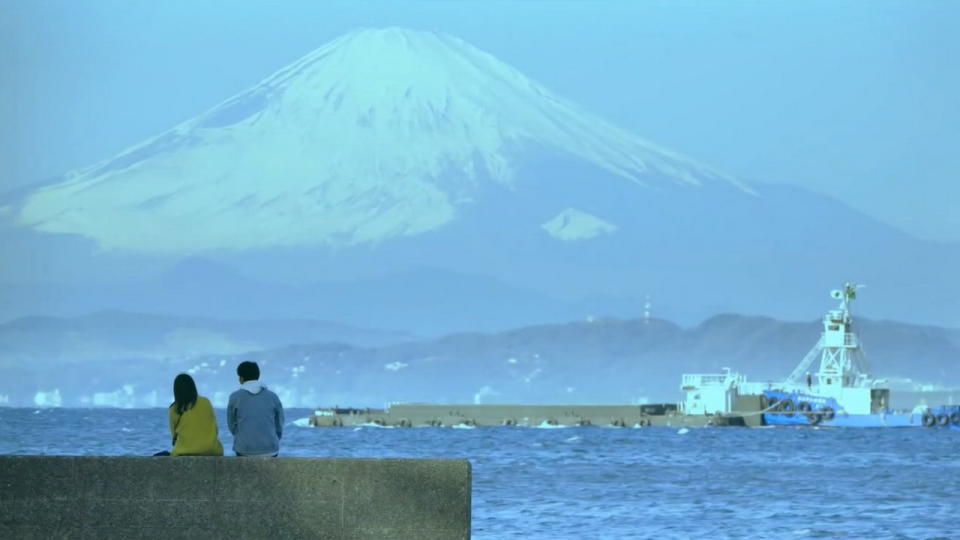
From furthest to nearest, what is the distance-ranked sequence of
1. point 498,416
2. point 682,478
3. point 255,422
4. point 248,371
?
point 498,416, point 682,478, point 248,371, point 255,422

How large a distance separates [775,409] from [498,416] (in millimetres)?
18204

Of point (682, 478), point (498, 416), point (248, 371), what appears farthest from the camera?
point (498, 416)

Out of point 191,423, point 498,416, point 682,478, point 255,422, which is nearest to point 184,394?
point 191,423

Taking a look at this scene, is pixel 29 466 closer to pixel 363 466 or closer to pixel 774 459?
pixel 363 466

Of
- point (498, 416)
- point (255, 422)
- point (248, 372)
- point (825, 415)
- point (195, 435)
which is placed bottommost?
point (195, 435)

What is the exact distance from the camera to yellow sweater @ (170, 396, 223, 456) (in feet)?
46.1

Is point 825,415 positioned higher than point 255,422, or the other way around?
point 825,415

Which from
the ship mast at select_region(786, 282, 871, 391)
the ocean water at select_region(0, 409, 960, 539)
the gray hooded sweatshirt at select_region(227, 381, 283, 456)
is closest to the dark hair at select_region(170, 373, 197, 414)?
the gray hooded sweatshirt at select_region(227, 381, 283, 456)

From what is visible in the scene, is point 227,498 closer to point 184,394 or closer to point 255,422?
point 184,394

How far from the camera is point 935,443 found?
86312 millimetres

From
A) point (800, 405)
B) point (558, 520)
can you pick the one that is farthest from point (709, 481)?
point (800, 405)

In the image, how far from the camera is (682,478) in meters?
50.9

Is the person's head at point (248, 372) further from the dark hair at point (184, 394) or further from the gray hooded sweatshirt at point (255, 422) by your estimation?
the dark hair at point (184, 394)

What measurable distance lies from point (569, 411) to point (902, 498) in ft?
259
